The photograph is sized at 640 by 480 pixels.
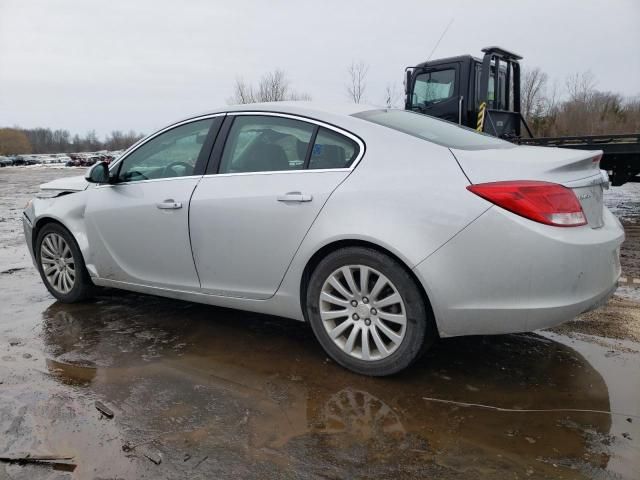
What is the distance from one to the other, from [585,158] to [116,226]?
3204mm

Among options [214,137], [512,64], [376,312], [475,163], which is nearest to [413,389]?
[376,312]

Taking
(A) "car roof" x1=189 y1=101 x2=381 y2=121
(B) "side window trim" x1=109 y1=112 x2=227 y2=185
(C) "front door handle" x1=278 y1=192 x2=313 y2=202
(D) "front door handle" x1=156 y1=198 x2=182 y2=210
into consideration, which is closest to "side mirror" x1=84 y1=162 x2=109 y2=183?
(B) "side window trim" x1=109 y1=112 x2=227 y2=185

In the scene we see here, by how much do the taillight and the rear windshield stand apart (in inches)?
17.7

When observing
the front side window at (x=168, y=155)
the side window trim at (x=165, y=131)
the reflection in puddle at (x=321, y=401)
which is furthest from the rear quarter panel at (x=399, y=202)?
the front side window at (x=168, y=155)

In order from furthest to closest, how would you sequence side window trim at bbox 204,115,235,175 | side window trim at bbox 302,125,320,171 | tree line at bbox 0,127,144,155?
1. tree line at bbox 0,127,144,155
2. side window trim at bbox 204,115,235,175
3. side window trim at bbox 302,125,320,171

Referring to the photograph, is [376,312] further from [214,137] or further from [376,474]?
[214,137]

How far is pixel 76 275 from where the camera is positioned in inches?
175

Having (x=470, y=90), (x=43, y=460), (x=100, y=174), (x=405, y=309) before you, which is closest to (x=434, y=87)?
(x=470, y=90)

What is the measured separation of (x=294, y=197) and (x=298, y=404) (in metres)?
1.15

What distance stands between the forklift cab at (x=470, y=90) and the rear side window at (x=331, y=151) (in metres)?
6.16

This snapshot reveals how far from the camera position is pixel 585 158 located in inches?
114

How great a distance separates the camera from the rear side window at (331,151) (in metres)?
3.08

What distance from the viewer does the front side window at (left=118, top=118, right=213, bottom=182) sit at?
3.78 m

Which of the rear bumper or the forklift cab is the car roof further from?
the forklift cab
